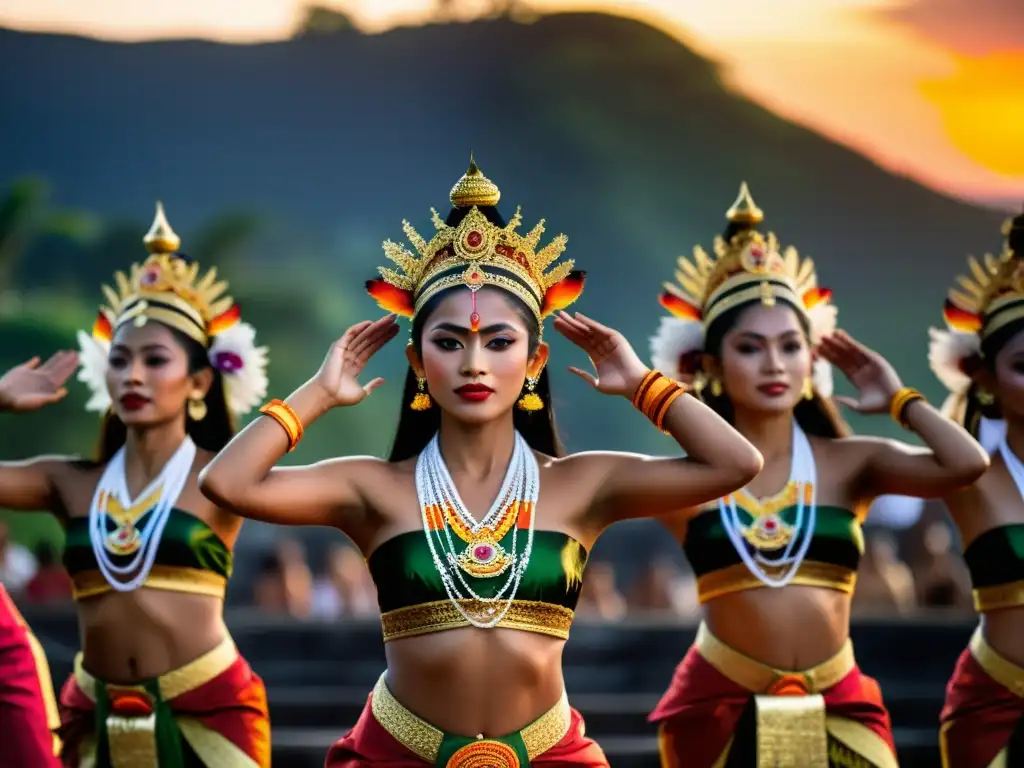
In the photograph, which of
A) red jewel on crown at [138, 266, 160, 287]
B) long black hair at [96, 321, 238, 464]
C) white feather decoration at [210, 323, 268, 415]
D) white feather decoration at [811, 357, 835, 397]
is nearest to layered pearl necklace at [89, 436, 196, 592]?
long black hair at [96, 321, 238, 464]

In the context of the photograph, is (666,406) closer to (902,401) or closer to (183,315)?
(902,401)

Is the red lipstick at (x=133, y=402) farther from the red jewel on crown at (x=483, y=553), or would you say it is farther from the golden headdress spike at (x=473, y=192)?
the red jewel on crown at (x=483, y=553)

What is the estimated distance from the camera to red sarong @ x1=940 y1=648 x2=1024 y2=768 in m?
5.83

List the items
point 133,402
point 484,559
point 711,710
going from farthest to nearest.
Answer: point 133,402 → point 711,710 → point 484,559

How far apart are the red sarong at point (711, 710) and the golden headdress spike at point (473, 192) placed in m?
1.83

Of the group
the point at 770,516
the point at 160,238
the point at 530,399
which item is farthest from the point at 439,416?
the point at 160,238

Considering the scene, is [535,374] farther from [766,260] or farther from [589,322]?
[766,260]

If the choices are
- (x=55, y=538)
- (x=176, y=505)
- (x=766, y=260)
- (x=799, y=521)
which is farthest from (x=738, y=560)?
(x=55, y=538)

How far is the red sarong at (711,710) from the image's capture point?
5867 millimetres

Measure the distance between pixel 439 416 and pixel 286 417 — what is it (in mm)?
524

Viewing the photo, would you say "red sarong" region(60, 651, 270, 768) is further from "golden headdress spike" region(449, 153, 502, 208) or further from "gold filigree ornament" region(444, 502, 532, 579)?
"golden headdress spike" region(449, 153, 502, 208)

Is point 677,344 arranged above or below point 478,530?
above

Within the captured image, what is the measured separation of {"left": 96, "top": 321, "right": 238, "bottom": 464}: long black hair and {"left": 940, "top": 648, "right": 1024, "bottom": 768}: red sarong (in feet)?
8.64

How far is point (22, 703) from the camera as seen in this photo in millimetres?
6090
